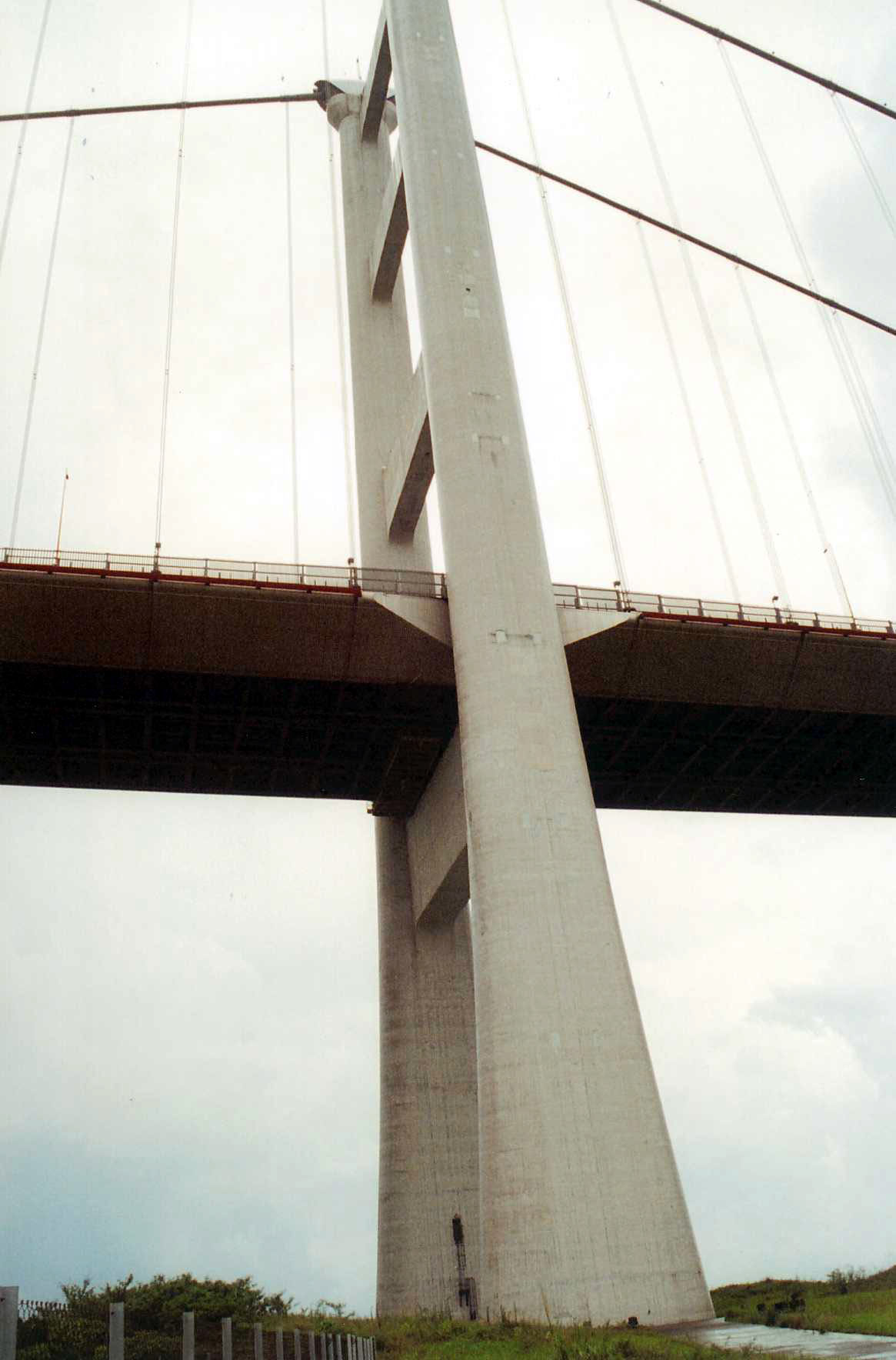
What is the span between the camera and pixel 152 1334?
7.51 meters

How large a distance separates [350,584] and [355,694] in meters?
3.29

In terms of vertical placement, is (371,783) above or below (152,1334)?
above

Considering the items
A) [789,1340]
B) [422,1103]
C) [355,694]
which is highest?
[355,694]

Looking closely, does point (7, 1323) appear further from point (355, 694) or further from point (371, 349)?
point (371, 349)

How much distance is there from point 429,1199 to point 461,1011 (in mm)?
4351

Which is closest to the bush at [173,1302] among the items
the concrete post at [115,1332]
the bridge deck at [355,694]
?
the concrete post at [115,1332]

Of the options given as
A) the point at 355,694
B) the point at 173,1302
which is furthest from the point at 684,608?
the point at 173,1302

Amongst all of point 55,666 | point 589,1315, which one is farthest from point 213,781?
point 589,1315

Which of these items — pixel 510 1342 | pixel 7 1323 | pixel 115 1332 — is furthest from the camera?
pixel 510 1342

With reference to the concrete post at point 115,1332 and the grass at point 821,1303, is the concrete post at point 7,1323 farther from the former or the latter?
the grass at point 821,1303

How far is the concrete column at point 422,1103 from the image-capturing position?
27219 millimetres

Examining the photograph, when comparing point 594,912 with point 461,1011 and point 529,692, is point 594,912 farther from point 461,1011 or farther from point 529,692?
point 461,1011

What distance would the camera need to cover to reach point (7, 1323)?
17.4 feet

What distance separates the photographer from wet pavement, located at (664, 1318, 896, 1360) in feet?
38.0
